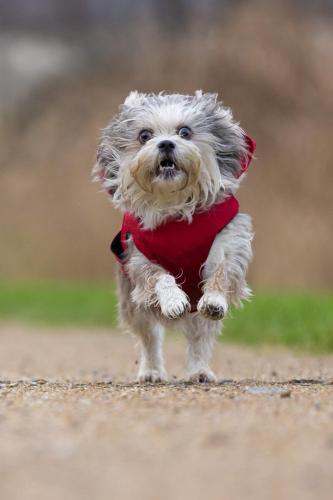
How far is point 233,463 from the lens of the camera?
4.11 metres

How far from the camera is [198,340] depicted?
769cm

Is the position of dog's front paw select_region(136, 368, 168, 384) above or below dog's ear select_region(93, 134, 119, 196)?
below

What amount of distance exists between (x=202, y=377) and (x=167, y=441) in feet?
9.94

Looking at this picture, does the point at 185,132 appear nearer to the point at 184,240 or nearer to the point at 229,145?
the point at 229,145

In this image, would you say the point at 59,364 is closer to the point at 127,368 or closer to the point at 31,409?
the point at 127,368

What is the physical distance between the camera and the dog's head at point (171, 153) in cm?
672

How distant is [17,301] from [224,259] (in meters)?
17.8

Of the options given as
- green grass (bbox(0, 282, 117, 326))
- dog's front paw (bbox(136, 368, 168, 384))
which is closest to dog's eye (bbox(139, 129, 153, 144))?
dog's front paw (bbox(136, 368, 168, 384))

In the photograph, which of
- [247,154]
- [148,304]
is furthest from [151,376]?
[247,154]

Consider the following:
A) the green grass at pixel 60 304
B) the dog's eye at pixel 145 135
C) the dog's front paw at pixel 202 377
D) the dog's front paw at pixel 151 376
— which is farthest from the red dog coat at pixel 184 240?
the green grass at pixel 60 304

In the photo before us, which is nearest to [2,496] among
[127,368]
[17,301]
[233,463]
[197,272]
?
[233,463]

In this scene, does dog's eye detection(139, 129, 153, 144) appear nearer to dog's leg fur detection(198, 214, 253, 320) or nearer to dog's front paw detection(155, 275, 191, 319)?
dog's leg fur detection(198, 214, 253, 320)

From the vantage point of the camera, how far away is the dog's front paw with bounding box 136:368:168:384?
8000mm

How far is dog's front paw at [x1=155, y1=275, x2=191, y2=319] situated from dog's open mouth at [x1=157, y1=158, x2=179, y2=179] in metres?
0.64
